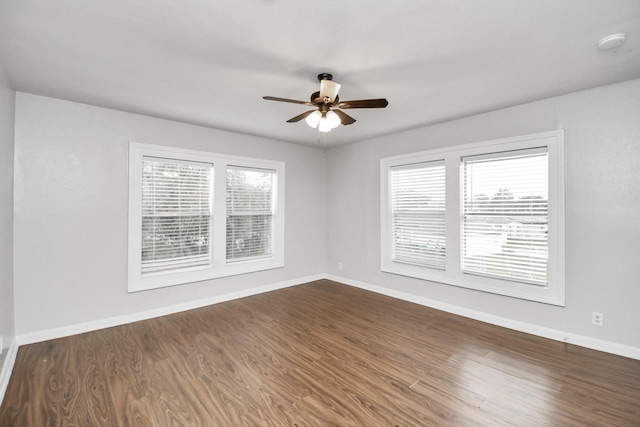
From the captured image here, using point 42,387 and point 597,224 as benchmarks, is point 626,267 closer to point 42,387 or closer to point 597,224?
point 597,224

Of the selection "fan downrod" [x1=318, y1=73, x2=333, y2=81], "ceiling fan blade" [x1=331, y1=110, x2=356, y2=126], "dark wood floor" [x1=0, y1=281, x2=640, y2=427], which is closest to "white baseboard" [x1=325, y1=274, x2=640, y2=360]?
A: "dark wood floor" [x1=0, y1=281, x2=640, y2=427]

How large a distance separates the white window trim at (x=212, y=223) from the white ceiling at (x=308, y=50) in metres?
0.69

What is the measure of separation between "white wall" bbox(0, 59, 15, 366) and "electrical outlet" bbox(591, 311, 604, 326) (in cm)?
529

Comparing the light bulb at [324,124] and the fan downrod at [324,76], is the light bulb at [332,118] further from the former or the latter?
the fan downrod at [324,76]

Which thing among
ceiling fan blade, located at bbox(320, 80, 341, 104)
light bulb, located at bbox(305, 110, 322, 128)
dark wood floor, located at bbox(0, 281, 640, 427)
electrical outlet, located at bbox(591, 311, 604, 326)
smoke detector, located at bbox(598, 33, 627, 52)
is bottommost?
dark wood floor, located at bbox(0, 281, 640, 427)

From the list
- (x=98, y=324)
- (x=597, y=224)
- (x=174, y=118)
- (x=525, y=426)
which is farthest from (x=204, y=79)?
(x=597, y=224)

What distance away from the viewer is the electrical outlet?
2.93m

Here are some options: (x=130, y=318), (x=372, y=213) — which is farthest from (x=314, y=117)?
(x=130, y=318)

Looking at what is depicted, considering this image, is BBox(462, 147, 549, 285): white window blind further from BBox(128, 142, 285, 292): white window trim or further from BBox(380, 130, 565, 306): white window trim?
BBox(128, 142, 285, 292): white window trim

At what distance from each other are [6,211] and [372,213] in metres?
4.46

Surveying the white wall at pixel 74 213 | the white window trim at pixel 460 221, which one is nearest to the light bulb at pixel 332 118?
the white window trim at pixel 460 221

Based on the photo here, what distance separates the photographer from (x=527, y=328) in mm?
→ 3371

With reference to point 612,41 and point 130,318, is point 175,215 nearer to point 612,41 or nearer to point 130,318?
point 130,318

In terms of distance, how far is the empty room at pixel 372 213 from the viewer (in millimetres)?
2039
